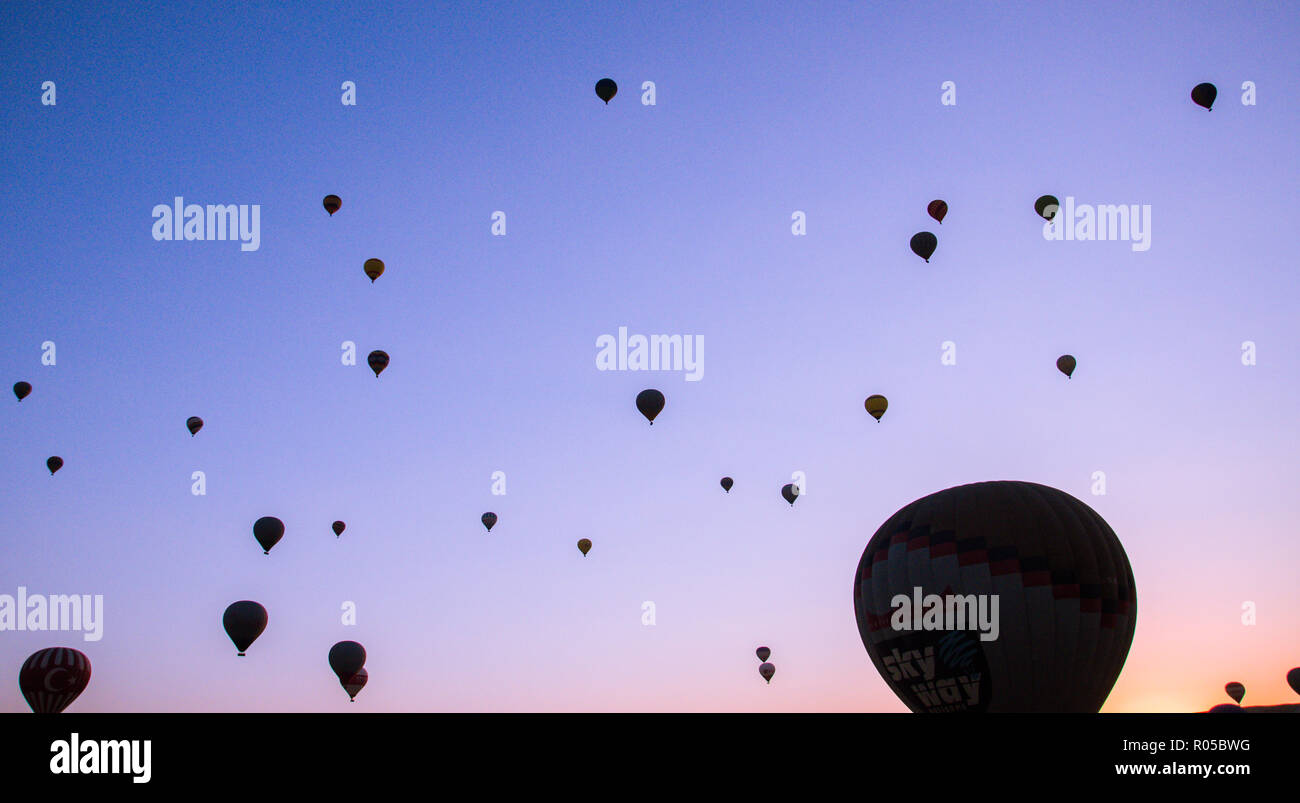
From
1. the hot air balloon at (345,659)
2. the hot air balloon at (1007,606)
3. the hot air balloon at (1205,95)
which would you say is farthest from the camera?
the hot air balloon at (345,659)

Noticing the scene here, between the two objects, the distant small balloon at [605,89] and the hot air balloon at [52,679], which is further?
the hot air balloon at [52,679]

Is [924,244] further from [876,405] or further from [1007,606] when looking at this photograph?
[1007,606]

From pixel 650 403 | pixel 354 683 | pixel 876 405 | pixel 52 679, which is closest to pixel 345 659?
pixel 354 683

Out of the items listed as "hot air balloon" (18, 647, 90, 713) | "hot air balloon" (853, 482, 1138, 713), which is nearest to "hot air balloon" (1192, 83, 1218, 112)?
"hot air balloon" (853, 482, 1138, 713)

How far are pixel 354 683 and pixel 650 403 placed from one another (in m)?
9.73

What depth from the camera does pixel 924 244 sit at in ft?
58.4

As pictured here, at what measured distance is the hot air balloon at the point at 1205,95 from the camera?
16438 mm

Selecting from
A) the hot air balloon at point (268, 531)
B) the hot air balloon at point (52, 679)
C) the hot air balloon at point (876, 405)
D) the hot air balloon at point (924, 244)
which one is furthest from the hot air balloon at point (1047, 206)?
the hot air balloon at point (52, 679)

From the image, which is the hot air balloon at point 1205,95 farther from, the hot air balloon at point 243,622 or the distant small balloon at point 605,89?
the hot air balloon at point 243,622

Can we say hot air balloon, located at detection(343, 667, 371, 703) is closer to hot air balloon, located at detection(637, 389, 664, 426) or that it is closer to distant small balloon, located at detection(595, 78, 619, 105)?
hot air balloon, located at detection(637, 389, 664, 426)

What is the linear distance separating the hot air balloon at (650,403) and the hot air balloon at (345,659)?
29.2 feet

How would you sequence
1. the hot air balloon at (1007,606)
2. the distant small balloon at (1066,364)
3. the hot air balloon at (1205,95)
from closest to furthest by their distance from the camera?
1. the hot air balloon at (1007,606)
2. the hot air balloon at (1205,95)
3. the distant small balloon at (1066,364)
